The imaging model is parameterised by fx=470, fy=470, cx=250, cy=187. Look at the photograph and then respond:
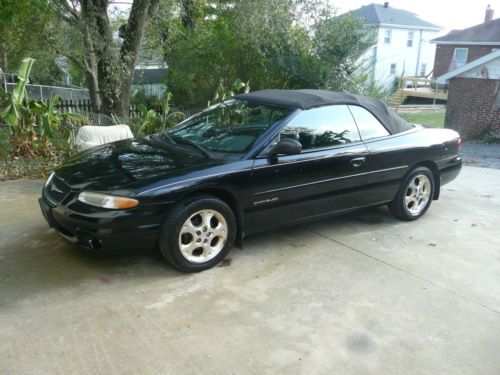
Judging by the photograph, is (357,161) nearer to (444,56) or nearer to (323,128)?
(323,128)

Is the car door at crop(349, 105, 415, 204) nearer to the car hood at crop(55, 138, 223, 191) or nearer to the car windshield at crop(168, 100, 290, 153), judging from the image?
the car windshield at crop(168, 100, 290, 153)

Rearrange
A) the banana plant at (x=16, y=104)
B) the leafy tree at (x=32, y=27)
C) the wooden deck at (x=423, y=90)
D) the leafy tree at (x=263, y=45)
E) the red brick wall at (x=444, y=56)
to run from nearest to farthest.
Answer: the banana plant at (x=16, y=104) → the leafy tree at (x=32, y=27) → the leafy tree at (x=263, y=45) → the wooden deck at (x=423, y=90) → the red brick wall at (x=444, y=56)

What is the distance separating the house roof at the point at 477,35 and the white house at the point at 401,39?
298 cm

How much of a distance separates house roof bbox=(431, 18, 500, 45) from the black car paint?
31.9 m

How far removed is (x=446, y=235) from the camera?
5285mm

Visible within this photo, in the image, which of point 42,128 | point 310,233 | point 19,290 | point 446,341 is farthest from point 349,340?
point 42,128

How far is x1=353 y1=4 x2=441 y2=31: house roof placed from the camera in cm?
3637

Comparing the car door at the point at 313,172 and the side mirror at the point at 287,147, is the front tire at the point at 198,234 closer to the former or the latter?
the car door at the point at 313,172

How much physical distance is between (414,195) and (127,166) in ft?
11.2

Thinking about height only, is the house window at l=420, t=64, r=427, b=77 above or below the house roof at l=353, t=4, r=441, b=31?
below

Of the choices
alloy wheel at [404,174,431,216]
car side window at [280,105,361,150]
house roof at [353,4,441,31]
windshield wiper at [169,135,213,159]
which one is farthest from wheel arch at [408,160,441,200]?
house roof at [353,4,441,31]

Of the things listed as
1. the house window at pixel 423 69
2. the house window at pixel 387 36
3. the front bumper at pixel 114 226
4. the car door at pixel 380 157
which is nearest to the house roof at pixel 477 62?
the car door at pixel 380 157

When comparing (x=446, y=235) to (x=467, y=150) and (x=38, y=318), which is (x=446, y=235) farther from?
(x=467, y=150)

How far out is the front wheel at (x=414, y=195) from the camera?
5.50 m
